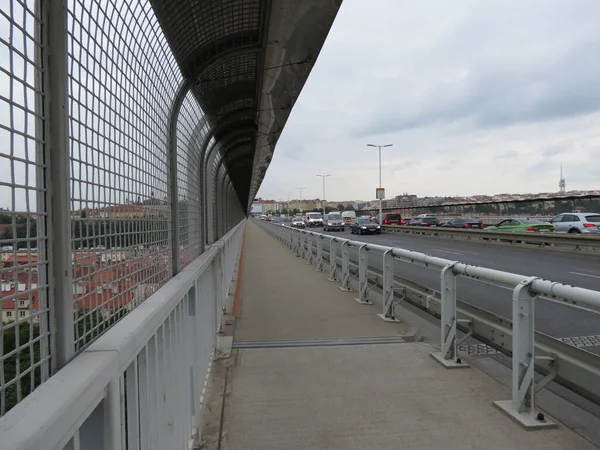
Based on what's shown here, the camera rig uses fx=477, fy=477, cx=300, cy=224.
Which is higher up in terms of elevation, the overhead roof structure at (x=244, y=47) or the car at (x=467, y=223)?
the overhead roof structure at (x=244, y=47)

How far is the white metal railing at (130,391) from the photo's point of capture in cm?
120

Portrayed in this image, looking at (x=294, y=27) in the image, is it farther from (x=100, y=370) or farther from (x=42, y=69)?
(x=100, y=370)

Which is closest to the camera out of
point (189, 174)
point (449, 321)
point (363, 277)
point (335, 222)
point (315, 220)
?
point (449, 321)

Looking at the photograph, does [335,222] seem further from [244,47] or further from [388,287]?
[244,47]

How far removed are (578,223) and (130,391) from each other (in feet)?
84.9

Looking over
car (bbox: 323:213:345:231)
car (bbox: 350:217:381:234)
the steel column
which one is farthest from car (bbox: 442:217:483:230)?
the steel column

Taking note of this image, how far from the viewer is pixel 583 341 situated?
20.3 ft

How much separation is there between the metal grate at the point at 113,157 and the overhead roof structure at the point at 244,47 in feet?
2.23

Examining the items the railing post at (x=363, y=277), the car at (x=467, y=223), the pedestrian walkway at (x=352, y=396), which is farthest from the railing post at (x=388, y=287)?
the car at (x=467, y=223)

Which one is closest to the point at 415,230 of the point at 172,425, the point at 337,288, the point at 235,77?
the point at 337,288

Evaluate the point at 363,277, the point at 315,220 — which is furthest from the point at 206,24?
the point at 315,220

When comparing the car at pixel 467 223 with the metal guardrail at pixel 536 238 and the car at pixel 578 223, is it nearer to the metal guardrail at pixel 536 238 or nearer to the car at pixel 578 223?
the metal guardrail at pixel 536 238

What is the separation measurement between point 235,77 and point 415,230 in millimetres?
29877

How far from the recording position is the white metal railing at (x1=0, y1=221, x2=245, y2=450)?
1196mm
